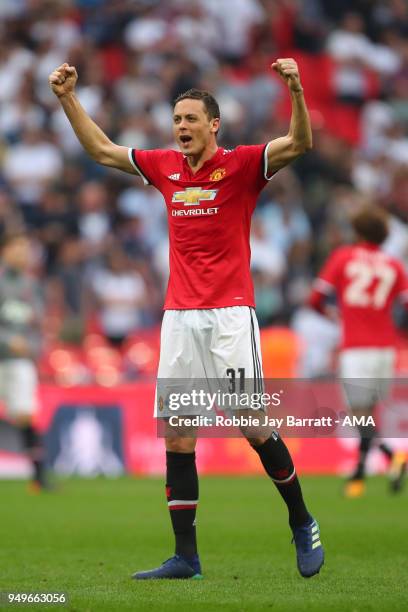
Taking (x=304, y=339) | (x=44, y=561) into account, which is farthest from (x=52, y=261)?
(x=44, y=561)

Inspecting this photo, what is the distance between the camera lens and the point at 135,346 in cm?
1584

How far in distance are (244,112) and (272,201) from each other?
198 cm

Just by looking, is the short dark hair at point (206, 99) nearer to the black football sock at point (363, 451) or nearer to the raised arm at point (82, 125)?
the raised arm at point (82, 125)

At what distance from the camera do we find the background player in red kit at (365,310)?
11.5 meters

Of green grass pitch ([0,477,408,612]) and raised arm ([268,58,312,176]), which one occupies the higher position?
raised arm ([268,58,312,176])

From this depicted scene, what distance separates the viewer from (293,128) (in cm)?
628

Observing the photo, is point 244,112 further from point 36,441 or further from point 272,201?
Result: point 36,441

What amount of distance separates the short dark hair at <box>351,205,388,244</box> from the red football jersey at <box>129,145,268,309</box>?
193 inches

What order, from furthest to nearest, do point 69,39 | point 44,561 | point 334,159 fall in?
1. point 69,39
2. point 334,159
3. point 44,561

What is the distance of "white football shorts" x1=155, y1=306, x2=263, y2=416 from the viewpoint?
21.0 ft

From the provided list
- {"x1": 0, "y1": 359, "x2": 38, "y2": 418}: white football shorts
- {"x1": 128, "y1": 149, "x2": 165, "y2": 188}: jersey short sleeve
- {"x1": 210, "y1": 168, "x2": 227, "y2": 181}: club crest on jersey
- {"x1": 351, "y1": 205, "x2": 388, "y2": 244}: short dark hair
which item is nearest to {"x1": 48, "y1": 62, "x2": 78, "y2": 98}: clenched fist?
{"x1": 128, "y1": 149, "x2": 165, "y2": 188}: jersey short sleeve

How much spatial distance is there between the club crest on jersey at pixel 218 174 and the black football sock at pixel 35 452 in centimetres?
652

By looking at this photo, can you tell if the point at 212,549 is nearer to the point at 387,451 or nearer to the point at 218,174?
→ the point at 218,174

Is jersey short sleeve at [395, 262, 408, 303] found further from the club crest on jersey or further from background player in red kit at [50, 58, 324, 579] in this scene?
the club crest on jersey
